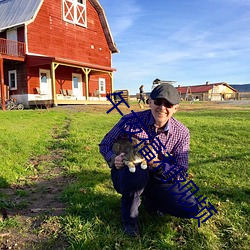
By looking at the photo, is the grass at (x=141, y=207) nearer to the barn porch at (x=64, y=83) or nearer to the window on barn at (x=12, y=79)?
the barn porch at (x=64, y=83)

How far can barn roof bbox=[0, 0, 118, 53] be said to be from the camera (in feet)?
60.7

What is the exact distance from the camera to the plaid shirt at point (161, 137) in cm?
263

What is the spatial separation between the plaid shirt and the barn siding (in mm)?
17361

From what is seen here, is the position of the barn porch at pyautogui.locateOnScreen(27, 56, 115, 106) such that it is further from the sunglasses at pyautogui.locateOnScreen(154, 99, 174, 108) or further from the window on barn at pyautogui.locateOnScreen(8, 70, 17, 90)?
the sunglasses at pyautogui.locateOnScreen(154, 99, 174, 108)

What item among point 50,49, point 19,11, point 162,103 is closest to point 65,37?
point 50,49

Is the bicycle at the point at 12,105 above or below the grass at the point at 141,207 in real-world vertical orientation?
above

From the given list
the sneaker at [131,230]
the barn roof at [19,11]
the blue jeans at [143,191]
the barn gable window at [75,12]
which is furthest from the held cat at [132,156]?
the barn gable window at [75,12]

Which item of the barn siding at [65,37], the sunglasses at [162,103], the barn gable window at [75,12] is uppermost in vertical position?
the barn gable window at [75,12]

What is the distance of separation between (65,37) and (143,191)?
19.6 meters

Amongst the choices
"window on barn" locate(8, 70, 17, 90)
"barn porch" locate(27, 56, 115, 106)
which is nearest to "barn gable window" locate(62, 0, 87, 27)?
"barn porch" locate(27, 56, 115, 106)

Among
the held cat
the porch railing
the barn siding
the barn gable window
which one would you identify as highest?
the barn gable window

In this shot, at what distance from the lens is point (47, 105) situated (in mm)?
17375

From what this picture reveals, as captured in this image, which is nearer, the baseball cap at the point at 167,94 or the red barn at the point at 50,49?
the baseball cap at the point at 167,94

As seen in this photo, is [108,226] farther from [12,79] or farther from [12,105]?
[12,79]
